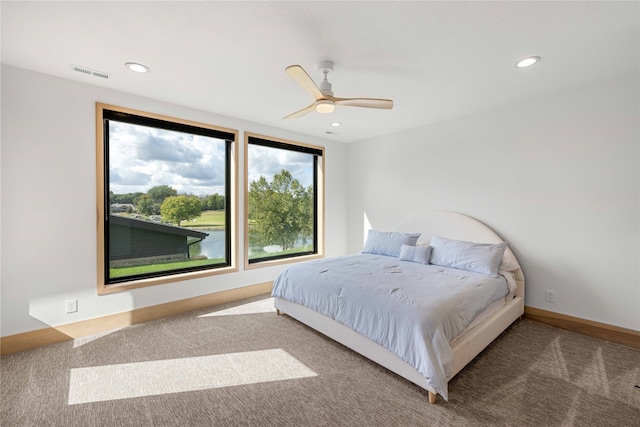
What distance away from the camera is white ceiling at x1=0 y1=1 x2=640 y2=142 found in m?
1.86

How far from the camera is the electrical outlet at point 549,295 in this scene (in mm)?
3311

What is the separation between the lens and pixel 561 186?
3246 millimetres

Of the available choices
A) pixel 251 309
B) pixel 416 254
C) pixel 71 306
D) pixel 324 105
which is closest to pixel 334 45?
pixel 324 105

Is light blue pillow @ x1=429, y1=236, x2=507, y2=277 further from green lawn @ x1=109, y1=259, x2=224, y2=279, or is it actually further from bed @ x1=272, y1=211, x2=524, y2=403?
green lawn @ x1=109, y1=259, x2=224, y2=279

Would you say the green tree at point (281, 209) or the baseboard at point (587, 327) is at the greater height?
the green tree at point (281, 209)

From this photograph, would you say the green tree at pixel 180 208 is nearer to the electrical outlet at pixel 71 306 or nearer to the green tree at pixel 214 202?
the green tree at pixel 214 202

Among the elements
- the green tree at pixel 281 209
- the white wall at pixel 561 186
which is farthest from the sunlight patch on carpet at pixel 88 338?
the white wall at pixel 561 186

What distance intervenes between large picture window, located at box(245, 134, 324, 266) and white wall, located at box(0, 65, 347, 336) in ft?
5.47

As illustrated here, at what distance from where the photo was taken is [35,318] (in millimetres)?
2764

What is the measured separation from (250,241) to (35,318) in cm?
244

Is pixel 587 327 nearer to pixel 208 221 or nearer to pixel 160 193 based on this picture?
pixel 208 221

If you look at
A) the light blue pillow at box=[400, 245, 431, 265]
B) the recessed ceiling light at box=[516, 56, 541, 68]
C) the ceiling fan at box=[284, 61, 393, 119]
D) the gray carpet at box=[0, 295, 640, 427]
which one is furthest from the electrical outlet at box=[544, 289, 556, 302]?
the ceiling fan at box=[284, 61, 393, 119]

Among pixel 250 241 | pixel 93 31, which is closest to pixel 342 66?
pixel 93 31

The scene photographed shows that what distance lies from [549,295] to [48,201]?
5.37m
